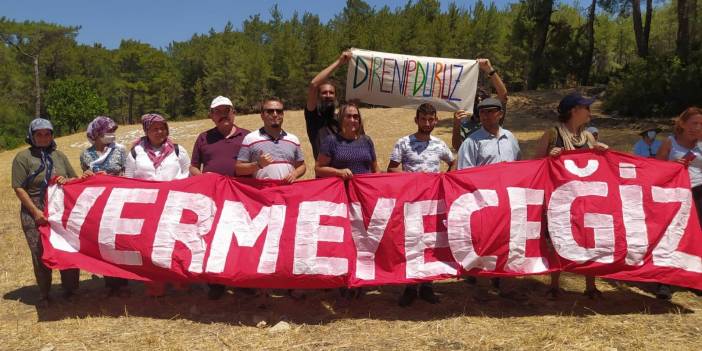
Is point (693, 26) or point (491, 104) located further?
point (693, 26)

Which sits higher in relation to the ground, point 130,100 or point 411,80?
point 130,100

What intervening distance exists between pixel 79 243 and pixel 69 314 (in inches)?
26.2

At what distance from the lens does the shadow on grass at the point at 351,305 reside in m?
4.52

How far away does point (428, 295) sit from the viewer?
4746 mm

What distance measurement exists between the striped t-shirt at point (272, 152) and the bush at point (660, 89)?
17982 millimetres

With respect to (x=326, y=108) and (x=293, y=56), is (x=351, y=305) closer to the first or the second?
(x=326, y=108)

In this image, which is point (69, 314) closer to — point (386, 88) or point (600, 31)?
point (386, 88)

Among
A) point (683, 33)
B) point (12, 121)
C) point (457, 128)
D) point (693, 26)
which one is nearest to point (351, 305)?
point (457, 128)

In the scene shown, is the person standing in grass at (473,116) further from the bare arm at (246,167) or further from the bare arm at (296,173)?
the bare arm at (246,167)

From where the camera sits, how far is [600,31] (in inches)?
2405

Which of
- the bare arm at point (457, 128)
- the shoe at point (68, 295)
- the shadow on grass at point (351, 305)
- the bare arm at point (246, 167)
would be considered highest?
the bare arm at point (457, 128)

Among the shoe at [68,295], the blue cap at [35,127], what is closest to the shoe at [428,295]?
the shoe at [68,295]

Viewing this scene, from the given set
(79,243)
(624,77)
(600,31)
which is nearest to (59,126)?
(624,77)

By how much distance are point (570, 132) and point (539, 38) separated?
30554 mm
